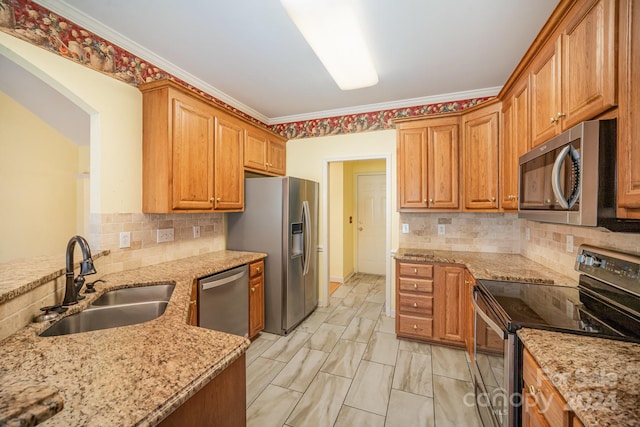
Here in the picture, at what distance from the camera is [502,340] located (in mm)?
1252

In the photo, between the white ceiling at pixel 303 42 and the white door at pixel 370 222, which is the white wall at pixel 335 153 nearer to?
the white ceiling at pixel 303 42

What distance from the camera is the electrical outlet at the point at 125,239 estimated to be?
208 centimetres

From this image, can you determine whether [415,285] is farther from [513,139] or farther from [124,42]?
[124,42]

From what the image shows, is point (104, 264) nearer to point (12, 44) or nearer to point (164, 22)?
point (12, 44)

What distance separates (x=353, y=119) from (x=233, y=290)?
2.54m

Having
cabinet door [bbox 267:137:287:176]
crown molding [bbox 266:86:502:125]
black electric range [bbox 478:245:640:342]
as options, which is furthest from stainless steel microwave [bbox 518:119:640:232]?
cabinet door [bbox 267:137:287:176]

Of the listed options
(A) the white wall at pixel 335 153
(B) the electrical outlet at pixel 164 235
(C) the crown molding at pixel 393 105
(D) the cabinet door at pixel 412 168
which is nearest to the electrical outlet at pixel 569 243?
(D) the cabinet door at pixel 412 168

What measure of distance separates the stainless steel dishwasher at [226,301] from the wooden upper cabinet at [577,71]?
2.49 metres

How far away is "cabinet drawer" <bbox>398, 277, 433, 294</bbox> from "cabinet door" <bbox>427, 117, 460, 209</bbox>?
2.61ft

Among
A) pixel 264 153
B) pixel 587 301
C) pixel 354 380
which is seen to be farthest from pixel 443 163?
pixel 354 380

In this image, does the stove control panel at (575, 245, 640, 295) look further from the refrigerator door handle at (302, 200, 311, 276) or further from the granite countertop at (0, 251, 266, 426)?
the refrigerator door handle at (302, 200, 311, 276)

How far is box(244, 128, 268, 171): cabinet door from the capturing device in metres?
3.00

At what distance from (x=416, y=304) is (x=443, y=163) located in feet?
4.86

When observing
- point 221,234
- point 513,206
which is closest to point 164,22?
point 221,234
